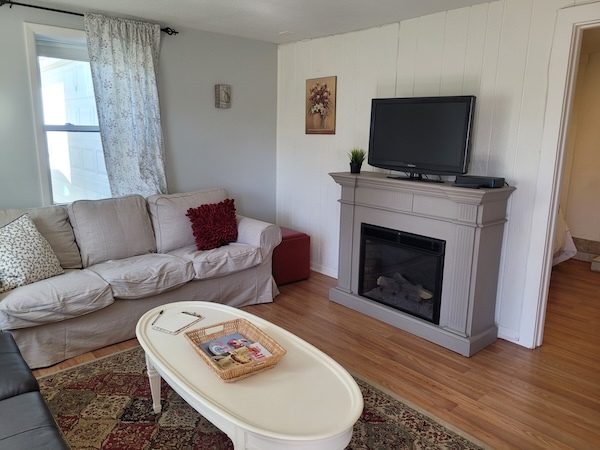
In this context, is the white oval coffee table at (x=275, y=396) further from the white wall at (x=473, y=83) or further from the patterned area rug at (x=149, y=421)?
the white wall at (x=473, y=83)

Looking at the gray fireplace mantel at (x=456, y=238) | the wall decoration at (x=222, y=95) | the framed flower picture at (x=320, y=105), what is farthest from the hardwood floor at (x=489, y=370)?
the wall decoration at (x=222, y=95)

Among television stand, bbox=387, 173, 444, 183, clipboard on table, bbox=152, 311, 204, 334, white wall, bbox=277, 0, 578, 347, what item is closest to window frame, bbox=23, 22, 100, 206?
clipboard on table, bbox=152, 311, 204, 334

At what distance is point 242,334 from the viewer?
2102mm

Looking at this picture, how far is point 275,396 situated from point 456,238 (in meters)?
1.73

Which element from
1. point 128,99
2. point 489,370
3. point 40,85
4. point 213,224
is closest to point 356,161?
point 213,224

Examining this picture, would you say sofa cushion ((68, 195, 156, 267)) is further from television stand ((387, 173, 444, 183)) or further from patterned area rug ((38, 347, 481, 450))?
television stand ((387, 173, 444, 183))

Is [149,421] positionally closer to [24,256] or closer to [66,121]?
[24,256]

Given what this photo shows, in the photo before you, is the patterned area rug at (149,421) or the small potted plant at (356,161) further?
the small potted plant at (356,161)

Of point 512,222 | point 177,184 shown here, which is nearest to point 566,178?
point 512,222

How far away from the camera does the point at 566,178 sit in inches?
205

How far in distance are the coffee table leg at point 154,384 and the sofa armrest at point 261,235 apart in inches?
60.4

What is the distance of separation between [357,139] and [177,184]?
1.67 metres

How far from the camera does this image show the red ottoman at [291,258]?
4.01 metres

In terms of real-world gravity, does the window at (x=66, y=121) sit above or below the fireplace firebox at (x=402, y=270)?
above
